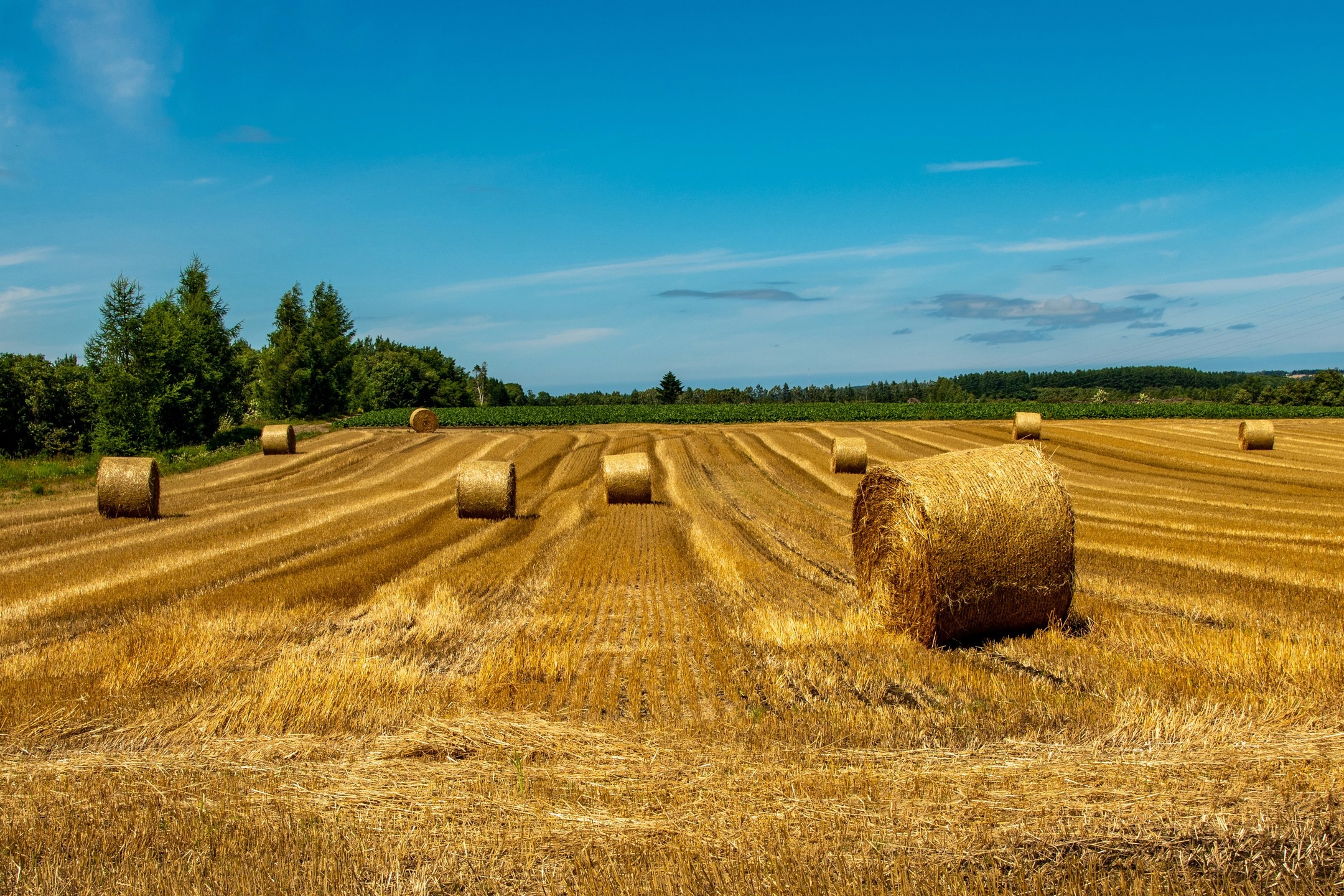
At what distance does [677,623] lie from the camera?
9000mm

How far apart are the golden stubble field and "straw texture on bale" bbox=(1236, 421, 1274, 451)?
2149 centimetres

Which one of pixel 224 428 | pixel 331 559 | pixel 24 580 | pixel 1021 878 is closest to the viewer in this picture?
pixel 1021 878

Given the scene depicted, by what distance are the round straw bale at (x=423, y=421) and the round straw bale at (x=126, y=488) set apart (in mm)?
27457

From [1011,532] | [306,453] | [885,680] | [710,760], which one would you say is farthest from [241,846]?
[306,453]

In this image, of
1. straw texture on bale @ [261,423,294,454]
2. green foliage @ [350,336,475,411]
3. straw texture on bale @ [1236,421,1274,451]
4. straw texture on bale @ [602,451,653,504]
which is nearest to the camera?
straw texture on bale @ [602,451,653,504]

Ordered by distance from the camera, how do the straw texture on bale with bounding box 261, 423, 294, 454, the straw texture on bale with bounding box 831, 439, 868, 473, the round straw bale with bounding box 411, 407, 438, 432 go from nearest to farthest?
1. the straw texture on bale with bounding box 831, 439, 868, 473
2. the straw texture on bale with bounding box 261, 423, 294, 454
3. the round straw bale with bounding box 411, 407, 438, 432

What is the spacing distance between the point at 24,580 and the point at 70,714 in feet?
24.6

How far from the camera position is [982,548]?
804 centimetres

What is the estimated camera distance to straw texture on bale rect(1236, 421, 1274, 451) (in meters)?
31.3

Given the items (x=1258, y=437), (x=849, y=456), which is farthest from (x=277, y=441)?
(x=1258, y=437)

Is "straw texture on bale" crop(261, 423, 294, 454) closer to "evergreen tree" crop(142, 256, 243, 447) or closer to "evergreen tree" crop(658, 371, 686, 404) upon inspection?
"evergreen tree" crop(142, 256, 243, 447)

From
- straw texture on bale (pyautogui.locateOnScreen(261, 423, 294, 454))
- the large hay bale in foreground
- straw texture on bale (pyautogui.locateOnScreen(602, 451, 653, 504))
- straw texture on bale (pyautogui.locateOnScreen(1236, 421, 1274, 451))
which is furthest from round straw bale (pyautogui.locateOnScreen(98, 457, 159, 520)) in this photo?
straw texture on bale (pyautogui.locateOnScreen(1236, 421, 1274, 451))

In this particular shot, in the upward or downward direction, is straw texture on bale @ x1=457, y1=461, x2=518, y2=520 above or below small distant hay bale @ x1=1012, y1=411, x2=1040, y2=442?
below

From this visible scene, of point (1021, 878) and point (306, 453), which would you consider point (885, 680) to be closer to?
point (1021, 878)
